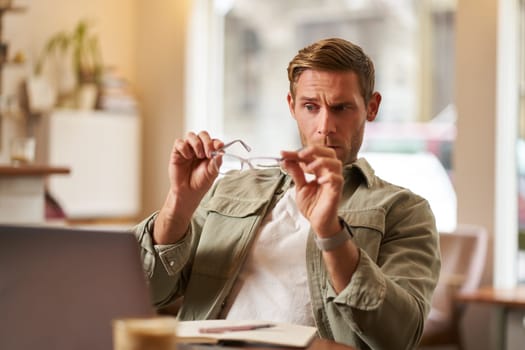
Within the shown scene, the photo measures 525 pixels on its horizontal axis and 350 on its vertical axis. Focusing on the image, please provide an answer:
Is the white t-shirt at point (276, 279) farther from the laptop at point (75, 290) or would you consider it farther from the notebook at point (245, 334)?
the laptop at point (75, 290)

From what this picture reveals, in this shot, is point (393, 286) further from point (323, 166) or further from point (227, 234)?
point (227, 234)

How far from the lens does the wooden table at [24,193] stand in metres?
3.60

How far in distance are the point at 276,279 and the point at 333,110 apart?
36cm

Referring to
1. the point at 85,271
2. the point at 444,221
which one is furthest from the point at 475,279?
the point at 85,271

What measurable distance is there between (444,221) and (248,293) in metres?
3.35

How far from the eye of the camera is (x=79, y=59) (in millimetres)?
5355

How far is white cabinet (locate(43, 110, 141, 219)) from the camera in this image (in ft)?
16.9

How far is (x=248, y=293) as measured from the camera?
169cm

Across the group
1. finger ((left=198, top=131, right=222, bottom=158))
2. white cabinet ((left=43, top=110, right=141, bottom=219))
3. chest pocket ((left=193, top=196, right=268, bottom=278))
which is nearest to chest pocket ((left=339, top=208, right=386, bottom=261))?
chest pocket ((left=193, top=196, right=268, bottom=278))

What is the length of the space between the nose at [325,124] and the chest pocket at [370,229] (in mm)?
179

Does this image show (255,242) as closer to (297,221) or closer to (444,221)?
(297,221)

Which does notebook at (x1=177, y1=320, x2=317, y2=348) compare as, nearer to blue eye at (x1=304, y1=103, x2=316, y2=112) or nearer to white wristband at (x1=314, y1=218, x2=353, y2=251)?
white wristband at (x1=314, y1=218, x2=353, y2=251)

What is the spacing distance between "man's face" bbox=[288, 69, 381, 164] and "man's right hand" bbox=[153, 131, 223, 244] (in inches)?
9.3

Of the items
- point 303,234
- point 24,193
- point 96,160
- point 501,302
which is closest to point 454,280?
point 501,302
